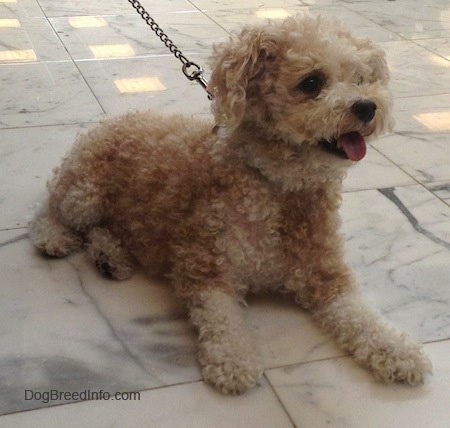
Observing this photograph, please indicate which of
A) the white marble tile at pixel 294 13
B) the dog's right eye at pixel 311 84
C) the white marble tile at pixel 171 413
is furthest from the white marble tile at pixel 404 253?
the white marble tile at pixel 294 13

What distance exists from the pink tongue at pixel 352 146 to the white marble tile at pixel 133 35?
1.81 metres

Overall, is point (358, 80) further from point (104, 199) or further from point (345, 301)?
point (104, 199)

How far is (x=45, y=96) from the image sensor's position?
2.62 meters

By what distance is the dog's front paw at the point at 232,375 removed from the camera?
136cm

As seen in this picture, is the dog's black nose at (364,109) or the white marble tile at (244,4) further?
the white marble tile at (244,4)

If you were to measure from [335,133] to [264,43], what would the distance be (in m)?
0.22

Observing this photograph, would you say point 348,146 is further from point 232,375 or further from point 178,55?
point 178,55

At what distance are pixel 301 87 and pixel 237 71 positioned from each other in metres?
0.13

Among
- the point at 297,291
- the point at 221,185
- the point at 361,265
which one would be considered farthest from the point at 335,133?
the point at 361,265

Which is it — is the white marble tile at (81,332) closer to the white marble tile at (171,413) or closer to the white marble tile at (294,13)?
the white marble tile at (171,413)

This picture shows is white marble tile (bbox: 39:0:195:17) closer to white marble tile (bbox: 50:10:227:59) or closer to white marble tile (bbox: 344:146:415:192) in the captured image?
white marble tile (bbox: 50:10:227:59)

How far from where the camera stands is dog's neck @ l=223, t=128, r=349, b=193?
1.45 meters

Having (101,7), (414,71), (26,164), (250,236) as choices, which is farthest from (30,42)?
(250,236)

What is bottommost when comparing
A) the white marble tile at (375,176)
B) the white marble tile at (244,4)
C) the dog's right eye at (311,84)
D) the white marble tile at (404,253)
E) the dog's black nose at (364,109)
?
the white marble tile at (244,4)
